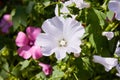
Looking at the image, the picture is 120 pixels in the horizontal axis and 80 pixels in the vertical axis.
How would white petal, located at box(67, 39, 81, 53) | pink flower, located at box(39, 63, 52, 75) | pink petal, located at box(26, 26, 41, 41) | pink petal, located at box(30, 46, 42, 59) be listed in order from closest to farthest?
white petal, located at box(67, 39, 81, 53)
pink flower, located at box(39, 63, 52, 75)
pink petal, located at box(30, 46, 42, 59)
pink petal, located at box(26, 26, 41, 41)

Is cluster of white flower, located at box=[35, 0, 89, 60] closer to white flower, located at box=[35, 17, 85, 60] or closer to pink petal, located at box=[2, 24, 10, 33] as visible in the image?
white flower, located at box=[35, 17, 85, 60]

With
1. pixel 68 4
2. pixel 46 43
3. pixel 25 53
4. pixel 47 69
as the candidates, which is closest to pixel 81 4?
pixel 68 4

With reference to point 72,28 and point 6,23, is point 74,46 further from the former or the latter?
point 6,23

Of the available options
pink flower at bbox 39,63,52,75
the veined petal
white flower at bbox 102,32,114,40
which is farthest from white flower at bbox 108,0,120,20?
pink flower at bbox 39,63,52,75

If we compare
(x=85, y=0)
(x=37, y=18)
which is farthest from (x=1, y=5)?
(x=85, y=0)

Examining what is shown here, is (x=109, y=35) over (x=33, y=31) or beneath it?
over

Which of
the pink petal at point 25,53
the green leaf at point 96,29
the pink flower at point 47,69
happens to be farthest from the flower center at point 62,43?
the pink petal at point 25,53
